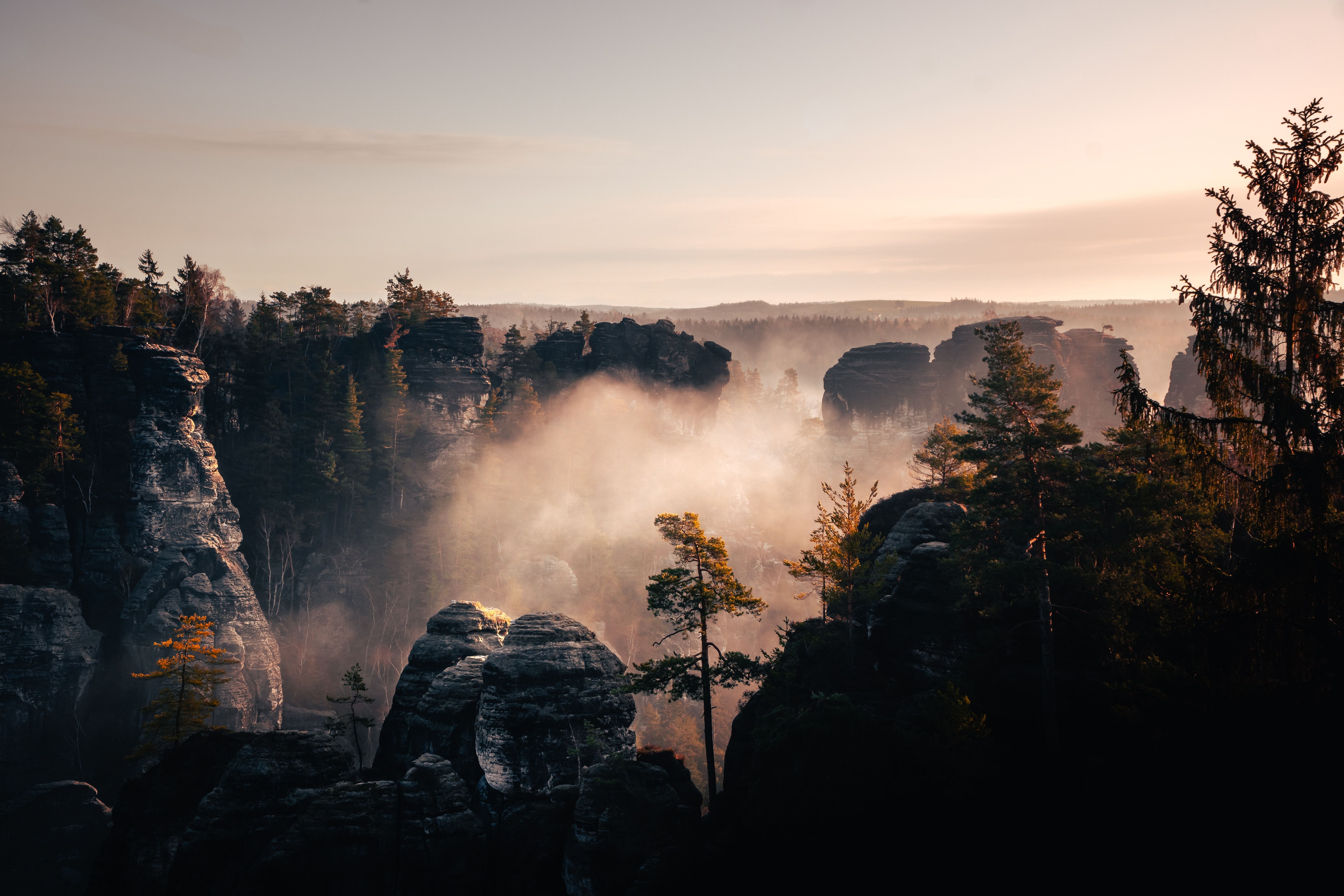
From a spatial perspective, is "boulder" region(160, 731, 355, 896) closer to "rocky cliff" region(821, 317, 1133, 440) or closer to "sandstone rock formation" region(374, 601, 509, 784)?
"sandstone rock formation" region(374, 601, 509, 784)

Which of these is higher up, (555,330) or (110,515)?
(555,330)

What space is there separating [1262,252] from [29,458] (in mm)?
66094

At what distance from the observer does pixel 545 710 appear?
30844 millimetres

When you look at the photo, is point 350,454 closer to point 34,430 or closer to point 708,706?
point 34,430

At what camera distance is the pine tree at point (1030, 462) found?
67.3ft

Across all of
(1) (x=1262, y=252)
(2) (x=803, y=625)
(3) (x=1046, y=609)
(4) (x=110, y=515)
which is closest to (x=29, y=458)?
(4) (x=110, y=515)

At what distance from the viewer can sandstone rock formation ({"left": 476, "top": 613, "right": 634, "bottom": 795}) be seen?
3030 cm

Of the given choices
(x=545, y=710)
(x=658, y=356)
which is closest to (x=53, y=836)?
(x=545, y=710)

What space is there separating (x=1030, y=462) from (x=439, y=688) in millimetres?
28507

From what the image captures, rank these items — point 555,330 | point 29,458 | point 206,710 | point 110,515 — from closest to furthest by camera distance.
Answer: point 206,710 → point 29,458 → point 110,515 → point 555,330

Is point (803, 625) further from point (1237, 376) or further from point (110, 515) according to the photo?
point (110, 515)

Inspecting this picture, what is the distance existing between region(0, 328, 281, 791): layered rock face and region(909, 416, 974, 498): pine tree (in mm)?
50962

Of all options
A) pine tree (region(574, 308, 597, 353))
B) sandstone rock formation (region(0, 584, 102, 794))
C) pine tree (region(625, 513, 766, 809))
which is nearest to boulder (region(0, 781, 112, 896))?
sandstone rock formation (region(0, 584, 102, 794))

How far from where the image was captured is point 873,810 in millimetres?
19297
